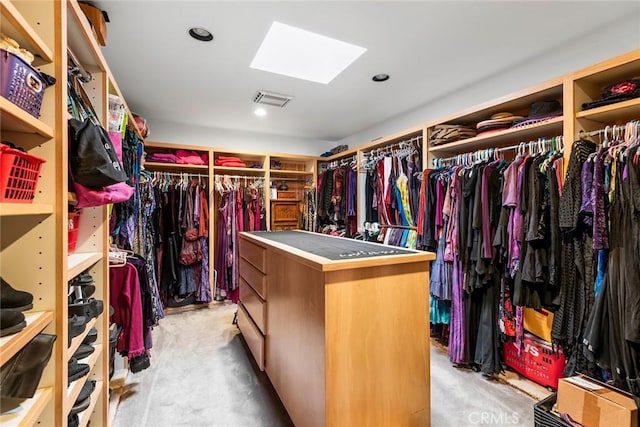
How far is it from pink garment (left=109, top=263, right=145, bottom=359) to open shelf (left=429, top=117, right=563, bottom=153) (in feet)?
8.43

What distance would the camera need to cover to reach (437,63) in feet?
7.67

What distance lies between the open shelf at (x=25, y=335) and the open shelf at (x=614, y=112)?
8.61ft

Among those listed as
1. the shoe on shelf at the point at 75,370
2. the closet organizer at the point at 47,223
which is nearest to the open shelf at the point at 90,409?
the shoe on shelf at the point at 75,370

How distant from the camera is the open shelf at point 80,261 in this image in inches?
43.3

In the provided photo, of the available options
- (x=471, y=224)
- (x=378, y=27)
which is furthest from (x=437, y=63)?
(x=471, y=224)

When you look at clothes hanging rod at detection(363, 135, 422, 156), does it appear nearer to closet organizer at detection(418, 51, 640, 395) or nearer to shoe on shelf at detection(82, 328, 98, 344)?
closet organizer at detection(418, 51, 640, 395)

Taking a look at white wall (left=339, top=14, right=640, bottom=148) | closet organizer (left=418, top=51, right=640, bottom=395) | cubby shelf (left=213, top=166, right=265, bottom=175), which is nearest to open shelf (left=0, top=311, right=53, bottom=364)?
closet organizer (left=418, top=51, right=640, bottom=395)

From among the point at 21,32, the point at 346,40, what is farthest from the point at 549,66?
the point at 21,32

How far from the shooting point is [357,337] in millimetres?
1295

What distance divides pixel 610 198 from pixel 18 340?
243cm

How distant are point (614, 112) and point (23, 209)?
2623 mm

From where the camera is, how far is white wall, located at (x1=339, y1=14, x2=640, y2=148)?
1.85 m

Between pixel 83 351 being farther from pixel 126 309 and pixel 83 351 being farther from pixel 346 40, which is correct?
pixel 346 40

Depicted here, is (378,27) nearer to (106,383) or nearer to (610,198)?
(610,198)
